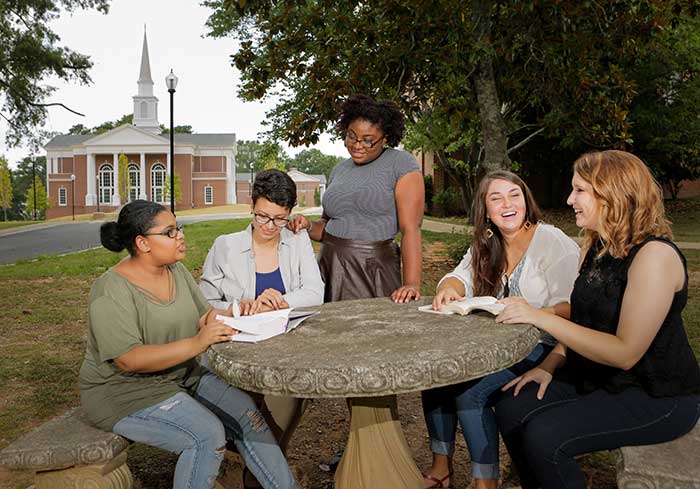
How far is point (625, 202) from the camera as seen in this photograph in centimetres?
239

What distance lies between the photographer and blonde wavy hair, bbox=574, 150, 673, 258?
7.73ft

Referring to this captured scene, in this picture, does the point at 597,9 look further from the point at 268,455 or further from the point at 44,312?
the point at 44,312

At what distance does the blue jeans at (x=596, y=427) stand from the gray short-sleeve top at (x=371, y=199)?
1.44 metres

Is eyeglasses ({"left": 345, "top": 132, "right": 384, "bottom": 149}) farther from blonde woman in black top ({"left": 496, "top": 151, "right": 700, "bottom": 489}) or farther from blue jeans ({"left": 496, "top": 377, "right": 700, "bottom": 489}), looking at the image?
blue jeans ({"left": 496, "top": 377, "right": 700, "bottom": 489})

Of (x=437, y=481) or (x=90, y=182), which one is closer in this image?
(x=437, y=481)

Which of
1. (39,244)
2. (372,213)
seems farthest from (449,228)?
(372,213)

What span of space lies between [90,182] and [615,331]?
225ft

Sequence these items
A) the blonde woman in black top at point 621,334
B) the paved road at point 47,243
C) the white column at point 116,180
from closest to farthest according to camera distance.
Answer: the blonde woman in black top at point 621,334 → the paved road at point 47,243 → the white column at point 116,180

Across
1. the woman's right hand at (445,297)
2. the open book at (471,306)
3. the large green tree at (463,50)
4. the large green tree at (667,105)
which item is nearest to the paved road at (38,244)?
the large green tree at (463,50)

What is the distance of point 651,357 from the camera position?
2312mm

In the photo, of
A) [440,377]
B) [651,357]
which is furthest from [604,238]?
[440,377]

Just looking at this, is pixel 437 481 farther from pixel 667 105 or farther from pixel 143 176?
pixel 143 176

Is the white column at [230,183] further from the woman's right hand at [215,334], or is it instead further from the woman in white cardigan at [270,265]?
the woman's right hand at [215,334]

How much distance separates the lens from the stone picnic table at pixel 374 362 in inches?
78.8
